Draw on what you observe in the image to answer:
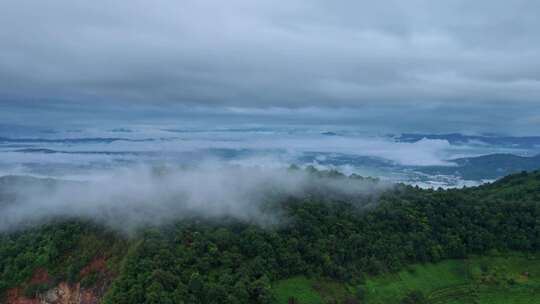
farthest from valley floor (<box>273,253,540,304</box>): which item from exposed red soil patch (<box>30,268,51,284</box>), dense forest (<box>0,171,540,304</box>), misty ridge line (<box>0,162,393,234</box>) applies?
exposed red soil patch (<box>30,268,51,284</box>)

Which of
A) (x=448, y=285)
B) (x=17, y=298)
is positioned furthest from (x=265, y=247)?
(x=17, y=298)

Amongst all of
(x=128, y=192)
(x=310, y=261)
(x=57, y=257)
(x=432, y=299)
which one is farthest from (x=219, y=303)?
(x=128, y=192)

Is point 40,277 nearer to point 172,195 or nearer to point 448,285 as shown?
point 172,195

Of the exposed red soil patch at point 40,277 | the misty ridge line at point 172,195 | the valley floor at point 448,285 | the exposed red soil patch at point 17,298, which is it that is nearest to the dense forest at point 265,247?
the exposed red soil patch at point 40,277

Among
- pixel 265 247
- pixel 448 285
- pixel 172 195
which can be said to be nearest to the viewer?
pixel 265 247

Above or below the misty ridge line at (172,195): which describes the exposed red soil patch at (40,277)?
→ below

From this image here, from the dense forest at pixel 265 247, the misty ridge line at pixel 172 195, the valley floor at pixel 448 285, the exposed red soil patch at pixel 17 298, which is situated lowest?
the exposed red soil patch at pixel 17 298

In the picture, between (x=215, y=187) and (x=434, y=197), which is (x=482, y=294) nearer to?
(x=434, y=197)

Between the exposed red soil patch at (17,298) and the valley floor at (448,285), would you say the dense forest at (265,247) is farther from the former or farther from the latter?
the valley floor at (448,285)
